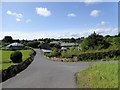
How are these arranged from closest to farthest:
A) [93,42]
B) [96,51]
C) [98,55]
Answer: [98,55] → [96,51] → [93,42]

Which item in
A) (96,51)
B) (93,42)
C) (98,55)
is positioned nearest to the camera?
(98,55)

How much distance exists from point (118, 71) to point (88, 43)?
27.5 m

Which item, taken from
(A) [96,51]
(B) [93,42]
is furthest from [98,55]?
(B) [93,42]

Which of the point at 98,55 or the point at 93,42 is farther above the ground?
the point at 93,42

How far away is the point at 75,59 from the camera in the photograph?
121 ft

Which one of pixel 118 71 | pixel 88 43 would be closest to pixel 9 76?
pixel 118 71

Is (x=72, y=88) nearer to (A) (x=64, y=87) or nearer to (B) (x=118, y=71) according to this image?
(A) (x=64, y=87)

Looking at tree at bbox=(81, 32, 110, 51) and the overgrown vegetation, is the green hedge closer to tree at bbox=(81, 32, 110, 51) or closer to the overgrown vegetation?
the overgrown vegetation

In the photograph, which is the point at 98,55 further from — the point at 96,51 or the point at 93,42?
the point at 93,42

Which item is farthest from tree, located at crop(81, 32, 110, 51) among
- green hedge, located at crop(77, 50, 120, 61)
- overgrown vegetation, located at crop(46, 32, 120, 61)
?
green hedge, located at crop(77, 50, 120, 61)

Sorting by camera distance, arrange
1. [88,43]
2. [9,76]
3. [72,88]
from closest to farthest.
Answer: [72,88] < [9,76] < [88,43]

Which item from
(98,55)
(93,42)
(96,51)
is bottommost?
(98,55)

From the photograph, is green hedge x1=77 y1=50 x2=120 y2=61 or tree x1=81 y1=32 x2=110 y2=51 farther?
tree x1=81 y1=32 x2=110 y2=51

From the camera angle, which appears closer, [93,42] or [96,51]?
[96,51]
